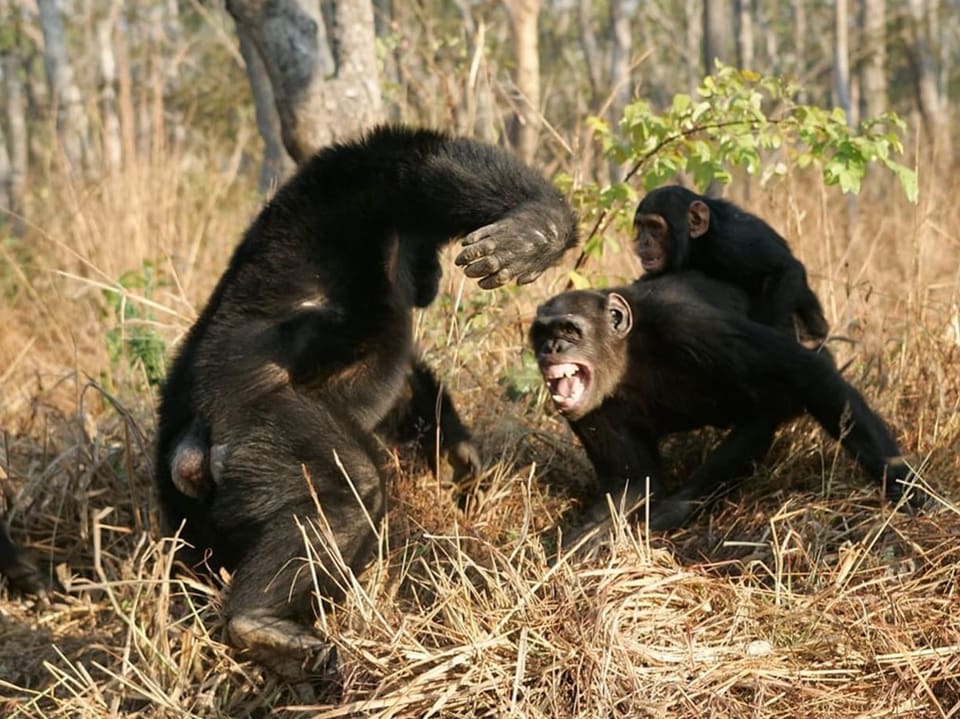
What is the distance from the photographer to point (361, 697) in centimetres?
304

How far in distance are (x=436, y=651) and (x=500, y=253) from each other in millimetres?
1074

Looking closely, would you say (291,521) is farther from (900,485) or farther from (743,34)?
(743,34)

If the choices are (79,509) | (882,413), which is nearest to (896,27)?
(882,413)

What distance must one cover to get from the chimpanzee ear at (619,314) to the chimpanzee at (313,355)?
733 millimetres

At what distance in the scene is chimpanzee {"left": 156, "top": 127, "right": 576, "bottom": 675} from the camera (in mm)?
3451

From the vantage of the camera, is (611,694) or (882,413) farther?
(882,413)

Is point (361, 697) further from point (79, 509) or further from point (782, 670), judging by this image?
point (79, 509)

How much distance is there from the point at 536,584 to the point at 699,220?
2447 mm

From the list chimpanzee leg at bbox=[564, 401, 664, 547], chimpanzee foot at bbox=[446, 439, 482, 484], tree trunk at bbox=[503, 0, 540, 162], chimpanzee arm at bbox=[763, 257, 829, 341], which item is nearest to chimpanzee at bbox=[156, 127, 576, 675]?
chimpanzee foot at bbox=[446, 439, 482, 484]

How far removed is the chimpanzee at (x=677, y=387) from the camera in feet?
13.5

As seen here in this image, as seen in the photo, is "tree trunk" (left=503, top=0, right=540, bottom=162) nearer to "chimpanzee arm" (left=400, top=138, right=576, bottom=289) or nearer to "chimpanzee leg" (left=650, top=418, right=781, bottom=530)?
"chimpanzee leg" (left=650, top=418, right=781, bottom=530)

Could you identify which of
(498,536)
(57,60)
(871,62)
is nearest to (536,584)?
(498,536)

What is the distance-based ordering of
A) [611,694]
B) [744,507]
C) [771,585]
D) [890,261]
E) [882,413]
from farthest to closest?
[890,261] < [882,413] < [744,507] < [771,585] < [611,694]

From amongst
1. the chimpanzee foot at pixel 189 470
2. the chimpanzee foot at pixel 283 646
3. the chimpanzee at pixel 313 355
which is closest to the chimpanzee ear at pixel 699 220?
the chimpanzee at pixel 313 355
